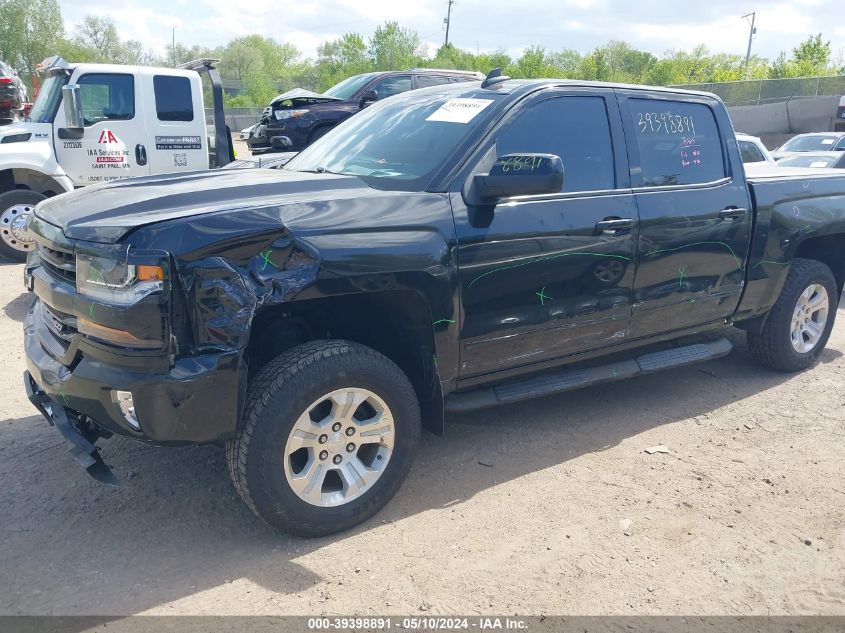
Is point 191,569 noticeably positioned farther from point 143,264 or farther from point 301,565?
point 143,264

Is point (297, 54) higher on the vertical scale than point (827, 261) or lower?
higher

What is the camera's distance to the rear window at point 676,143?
4.23m

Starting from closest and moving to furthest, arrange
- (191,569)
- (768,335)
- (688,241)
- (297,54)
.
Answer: (191,569)
(688,241)
(768,335)
(297,54)

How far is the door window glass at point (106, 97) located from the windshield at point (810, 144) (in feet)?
42.8

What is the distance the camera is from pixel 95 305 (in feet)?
9.02

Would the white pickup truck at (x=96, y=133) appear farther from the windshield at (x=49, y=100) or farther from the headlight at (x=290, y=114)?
the headlight at (x=290, y=114)

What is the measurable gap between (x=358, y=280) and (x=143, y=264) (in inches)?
33.3

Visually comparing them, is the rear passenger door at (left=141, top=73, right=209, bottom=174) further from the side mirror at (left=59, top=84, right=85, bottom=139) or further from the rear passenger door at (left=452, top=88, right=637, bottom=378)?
the rear passenger door at (left=452, top=88, right=637, bottom=378)

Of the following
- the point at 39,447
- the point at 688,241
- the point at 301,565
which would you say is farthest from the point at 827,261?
the point at 39,447

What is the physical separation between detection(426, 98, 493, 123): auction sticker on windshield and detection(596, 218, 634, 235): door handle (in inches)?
33.9

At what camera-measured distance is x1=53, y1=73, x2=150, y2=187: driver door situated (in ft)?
27.5

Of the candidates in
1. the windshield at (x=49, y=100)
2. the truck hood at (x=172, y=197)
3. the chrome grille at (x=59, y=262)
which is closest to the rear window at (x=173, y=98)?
the windshield at (x=49, y=100)

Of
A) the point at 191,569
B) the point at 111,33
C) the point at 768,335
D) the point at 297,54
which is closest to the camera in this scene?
the point at 191,569

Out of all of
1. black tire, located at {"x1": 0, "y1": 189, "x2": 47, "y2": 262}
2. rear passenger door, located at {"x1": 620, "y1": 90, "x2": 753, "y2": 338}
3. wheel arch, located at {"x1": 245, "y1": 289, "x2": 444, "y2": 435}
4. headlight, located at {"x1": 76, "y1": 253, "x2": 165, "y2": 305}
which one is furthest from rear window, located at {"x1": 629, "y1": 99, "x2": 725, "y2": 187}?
black tire, located at {"x1": 0, "y1": 189, "x2": 47, "y2": 262}
